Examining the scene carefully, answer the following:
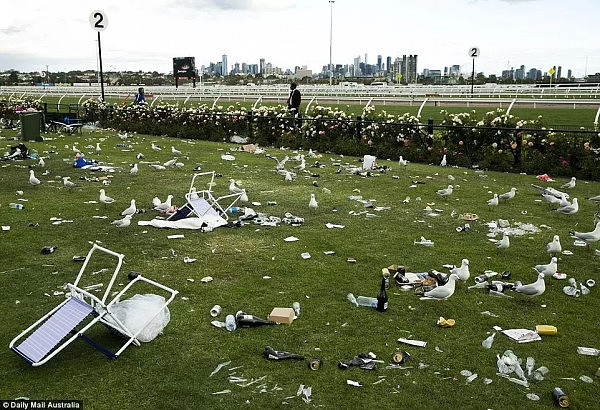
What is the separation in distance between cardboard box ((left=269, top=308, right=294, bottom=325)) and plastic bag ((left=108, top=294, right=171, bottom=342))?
36.3 inches

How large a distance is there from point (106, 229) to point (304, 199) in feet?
11.7

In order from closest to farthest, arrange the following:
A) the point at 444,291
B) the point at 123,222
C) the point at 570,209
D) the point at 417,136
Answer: the point at 444,291 < the point at 123,222 < the point at 570,209 < the point at 417,136

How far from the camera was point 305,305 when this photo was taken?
5.30 meters

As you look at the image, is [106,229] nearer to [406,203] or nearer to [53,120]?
[406,203]

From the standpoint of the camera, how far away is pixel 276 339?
15.1ft

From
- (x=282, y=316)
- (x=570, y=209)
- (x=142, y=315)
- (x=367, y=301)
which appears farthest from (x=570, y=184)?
(x=142, y=315)

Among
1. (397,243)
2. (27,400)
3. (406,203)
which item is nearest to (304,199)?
(406,203)

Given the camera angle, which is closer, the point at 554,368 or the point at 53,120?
the point at 554,368

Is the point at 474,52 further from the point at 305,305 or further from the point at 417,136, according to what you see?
the point at 305,305

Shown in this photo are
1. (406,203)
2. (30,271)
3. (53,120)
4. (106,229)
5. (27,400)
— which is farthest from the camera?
(53,120)

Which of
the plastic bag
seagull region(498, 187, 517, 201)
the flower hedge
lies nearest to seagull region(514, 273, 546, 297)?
the plastic bag

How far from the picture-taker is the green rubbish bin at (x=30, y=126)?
1709 cm

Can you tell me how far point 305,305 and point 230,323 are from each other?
2.67 feet

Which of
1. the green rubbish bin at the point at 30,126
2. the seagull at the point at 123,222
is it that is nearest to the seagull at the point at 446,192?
the seagull at the point at 123,222
